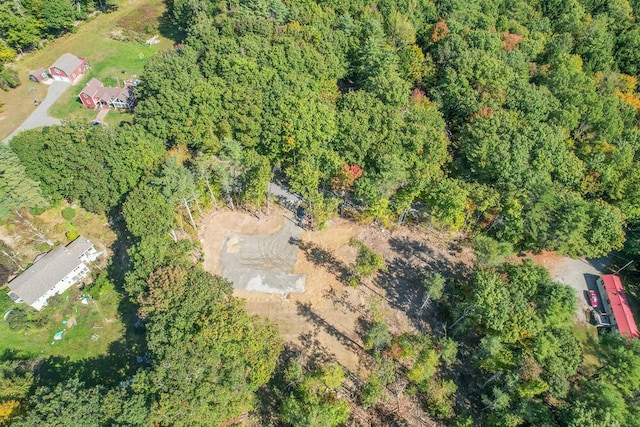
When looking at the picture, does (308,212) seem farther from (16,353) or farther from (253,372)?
(16,353)

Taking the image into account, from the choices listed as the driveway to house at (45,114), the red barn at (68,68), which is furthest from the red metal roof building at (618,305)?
the red barn at (68,68)

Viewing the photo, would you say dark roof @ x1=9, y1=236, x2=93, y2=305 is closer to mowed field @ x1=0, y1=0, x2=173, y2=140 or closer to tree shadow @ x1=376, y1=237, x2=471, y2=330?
mowed field @ x1=0, y1=0, x2=173, y2=140

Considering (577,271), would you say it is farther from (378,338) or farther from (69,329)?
(69,329)

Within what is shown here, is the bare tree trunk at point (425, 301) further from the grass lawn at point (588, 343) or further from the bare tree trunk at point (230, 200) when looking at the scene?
the bare tree trunk at point (230, 200)

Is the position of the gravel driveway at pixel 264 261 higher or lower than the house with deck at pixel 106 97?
lower

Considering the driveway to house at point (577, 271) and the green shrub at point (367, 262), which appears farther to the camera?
the driveway to house at point (577, 271)

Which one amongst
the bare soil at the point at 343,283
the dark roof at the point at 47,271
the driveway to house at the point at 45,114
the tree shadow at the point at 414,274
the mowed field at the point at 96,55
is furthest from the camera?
the mowed field at the point at 96,55
